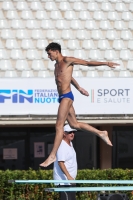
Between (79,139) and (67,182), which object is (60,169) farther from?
(79,139)

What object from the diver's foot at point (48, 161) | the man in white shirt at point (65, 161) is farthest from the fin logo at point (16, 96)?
the diver's foot at point (48, 161)

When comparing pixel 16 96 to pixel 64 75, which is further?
pixel 16 96

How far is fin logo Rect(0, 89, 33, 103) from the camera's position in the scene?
1647 cm

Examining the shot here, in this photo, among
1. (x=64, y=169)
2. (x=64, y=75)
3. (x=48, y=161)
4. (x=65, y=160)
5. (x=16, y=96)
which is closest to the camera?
(x=48, y=161)

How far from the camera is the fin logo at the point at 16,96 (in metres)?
16.5

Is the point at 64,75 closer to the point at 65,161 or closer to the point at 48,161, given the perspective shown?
the point at 48,161

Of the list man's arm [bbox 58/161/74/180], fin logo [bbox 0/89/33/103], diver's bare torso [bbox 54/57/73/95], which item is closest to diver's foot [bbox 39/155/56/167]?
man's arm [bbox 58/161/74/180]

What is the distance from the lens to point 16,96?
16.6 m

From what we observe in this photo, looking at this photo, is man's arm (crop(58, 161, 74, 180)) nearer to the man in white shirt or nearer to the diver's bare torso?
the man in white shirt

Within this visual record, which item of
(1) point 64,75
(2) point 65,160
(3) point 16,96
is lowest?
(2) point 65,160

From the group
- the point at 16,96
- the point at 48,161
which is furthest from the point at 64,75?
the point at 16,96

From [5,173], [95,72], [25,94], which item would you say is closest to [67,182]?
[5,173]

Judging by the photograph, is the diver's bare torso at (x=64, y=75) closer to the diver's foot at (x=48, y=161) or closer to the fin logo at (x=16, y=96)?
the diver's foot at (x=48, y=161)

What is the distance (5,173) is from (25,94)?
3068 millimetres
